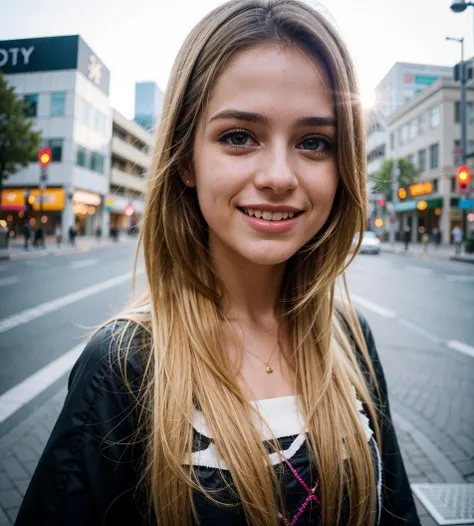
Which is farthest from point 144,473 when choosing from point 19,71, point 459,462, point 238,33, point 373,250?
point 373,250

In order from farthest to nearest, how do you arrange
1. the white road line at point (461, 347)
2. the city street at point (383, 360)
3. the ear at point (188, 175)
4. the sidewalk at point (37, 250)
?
the sidewalk at point (37, 250)
the white road line at point (461, 347)
the city street at point (383, 360)
the ear at point (188, 175)

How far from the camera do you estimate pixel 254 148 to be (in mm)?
1054

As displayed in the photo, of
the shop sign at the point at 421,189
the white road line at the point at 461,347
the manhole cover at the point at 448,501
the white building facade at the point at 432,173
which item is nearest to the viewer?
the manhole cover at the point at 448,501

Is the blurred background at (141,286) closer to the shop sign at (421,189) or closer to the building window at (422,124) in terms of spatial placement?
the building window at (422,124)

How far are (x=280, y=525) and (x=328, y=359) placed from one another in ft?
1.66

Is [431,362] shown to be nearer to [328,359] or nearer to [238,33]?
[328,359]

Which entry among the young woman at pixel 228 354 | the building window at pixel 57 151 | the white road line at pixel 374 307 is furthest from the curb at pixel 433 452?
the building window at pixel 57 151

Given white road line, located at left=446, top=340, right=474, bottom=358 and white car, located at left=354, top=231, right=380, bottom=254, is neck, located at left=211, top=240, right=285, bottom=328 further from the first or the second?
white car, located at left=354, top=231, right=380, bottom=254

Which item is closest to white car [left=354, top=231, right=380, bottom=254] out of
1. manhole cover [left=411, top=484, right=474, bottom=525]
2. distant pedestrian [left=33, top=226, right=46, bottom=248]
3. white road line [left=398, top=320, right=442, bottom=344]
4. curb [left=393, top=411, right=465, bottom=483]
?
white road line [left=398, top=320, right=442, bottom=344]

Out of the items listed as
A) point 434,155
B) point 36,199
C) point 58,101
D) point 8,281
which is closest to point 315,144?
point 58,101

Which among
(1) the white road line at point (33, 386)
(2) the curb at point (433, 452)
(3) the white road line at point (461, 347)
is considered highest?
(3) the white road line at point (461, 347)

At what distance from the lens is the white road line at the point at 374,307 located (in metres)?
8.09

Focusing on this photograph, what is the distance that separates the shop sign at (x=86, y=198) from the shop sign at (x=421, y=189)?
29.7m

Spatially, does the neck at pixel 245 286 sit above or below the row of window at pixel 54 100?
below
